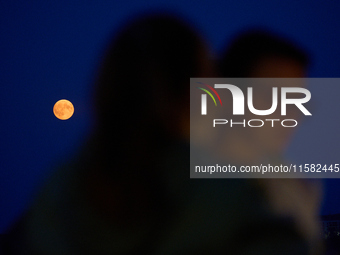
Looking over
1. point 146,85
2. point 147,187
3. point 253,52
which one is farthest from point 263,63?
point 147,187

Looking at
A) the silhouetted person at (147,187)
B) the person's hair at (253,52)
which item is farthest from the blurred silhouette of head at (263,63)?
the silhouetted person at (147,187)

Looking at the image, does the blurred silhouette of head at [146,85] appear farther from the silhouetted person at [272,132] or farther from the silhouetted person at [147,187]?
the silhouetted person at [272,132]

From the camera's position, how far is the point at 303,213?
4.21 metres

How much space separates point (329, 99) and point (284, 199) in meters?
1.35

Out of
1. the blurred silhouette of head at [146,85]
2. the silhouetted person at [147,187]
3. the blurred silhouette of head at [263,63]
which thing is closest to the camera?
the silhouetted person at [147,187]

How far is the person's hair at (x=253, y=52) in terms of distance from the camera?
434cm

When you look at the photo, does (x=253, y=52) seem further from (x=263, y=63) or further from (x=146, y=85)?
(x=146, y=85)

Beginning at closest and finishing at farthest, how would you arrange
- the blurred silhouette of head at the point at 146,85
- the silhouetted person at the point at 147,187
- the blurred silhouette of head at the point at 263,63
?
the silhouetted person at the point at 147,187
the blurred silhouette of head at the point at 146,85
the blurred silhouette of head at the point at 263,63

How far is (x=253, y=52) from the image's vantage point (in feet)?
14.5

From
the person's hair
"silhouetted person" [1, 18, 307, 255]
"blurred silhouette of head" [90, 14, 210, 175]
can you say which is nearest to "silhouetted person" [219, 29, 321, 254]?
the person's hair

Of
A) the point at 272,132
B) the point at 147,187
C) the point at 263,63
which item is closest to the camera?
the point at 147,187

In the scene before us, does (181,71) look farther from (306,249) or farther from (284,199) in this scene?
(306,249)

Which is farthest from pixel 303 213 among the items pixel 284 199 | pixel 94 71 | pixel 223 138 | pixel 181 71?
pixel 94 71

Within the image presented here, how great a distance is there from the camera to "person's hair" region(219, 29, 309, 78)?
434 centimetres
